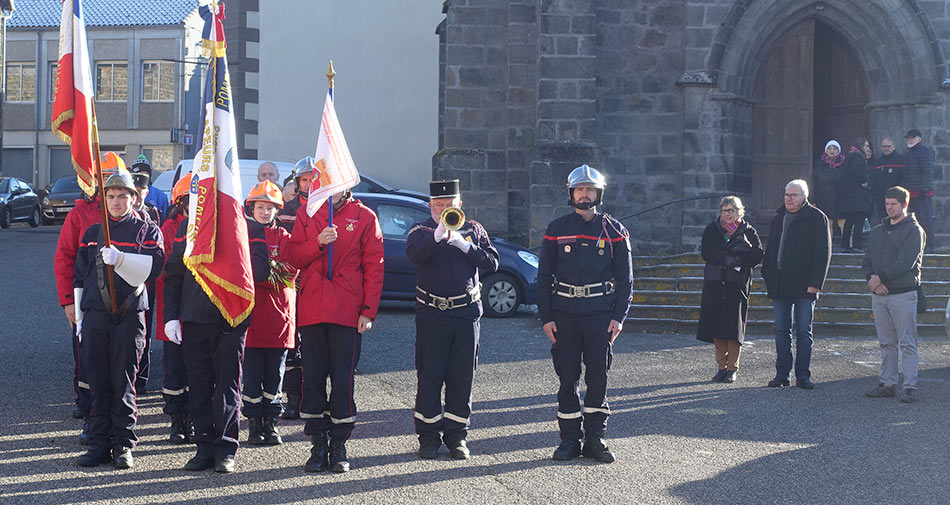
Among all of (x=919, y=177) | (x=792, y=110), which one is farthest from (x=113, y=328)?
(x=792, y=110)

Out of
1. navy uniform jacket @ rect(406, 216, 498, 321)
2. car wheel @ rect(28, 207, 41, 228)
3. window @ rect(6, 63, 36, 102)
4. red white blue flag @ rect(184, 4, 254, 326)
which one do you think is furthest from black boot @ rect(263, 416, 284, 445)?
window @ rect(6, 63, 36, 102)

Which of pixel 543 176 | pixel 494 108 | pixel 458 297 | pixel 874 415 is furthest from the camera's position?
pixel 494 108

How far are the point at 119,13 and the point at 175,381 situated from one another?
145 feet

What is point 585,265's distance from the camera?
7.20 metres

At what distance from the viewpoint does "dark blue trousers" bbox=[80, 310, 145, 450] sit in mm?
6629

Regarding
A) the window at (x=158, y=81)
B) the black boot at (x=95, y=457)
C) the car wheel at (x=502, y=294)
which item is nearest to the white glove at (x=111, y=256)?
the black boot at (x=95, y=457)

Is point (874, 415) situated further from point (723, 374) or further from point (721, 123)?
point (721, 123)

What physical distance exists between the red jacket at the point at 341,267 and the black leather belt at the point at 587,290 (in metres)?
1.25

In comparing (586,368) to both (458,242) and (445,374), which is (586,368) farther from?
(458,242)

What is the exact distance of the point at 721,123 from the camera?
58.5 ft

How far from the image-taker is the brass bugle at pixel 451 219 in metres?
6.82

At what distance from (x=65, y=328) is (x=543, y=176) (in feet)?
26.0

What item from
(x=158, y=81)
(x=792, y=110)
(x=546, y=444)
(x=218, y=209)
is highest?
(x=158, y=81)

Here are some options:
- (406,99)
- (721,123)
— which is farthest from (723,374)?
(406,99)
